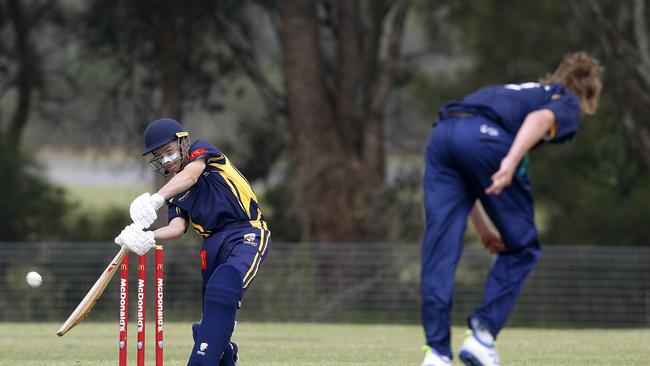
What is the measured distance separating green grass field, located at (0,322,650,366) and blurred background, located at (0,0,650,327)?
3.54m

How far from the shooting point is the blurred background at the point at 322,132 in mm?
18594

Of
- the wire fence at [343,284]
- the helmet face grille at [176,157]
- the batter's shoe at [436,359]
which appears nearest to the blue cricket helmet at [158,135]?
the helmet face grille at [176,157]

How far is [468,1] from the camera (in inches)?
1006

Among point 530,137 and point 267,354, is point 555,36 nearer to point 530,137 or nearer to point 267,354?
point 267,354

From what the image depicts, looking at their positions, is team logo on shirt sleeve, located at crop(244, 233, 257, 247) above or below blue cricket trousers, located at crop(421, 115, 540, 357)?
below

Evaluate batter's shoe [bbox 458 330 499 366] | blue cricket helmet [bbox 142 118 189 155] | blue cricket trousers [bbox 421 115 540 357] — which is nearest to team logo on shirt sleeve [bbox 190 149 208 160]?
blue cricket helmet [bbox 142 118 189 155]

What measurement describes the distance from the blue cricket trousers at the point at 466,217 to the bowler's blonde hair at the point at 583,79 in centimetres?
40

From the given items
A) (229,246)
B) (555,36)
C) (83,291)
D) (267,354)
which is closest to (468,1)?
(555,36)

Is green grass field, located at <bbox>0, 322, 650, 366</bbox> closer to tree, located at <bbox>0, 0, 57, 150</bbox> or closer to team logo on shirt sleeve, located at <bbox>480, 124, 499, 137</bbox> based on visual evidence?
team logo on shirt sleeve, located at <bbox>480, 124, 499, 137</bbox>

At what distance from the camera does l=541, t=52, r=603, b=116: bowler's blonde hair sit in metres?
6.47

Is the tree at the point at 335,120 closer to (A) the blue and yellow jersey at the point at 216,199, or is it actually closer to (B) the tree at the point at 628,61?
(B) the tree at the point at 628,61

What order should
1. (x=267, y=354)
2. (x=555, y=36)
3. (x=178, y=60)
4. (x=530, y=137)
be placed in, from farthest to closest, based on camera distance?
→ (x=555, y=36) < (x=178, y=60) < (x=267, y=354) < (x=530, y=137)

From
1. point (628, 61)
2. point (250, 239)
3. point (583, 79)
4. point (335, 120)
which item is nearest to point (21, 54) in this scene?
point (335, 120)

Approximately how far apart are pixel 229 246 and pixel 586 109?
209 cm
